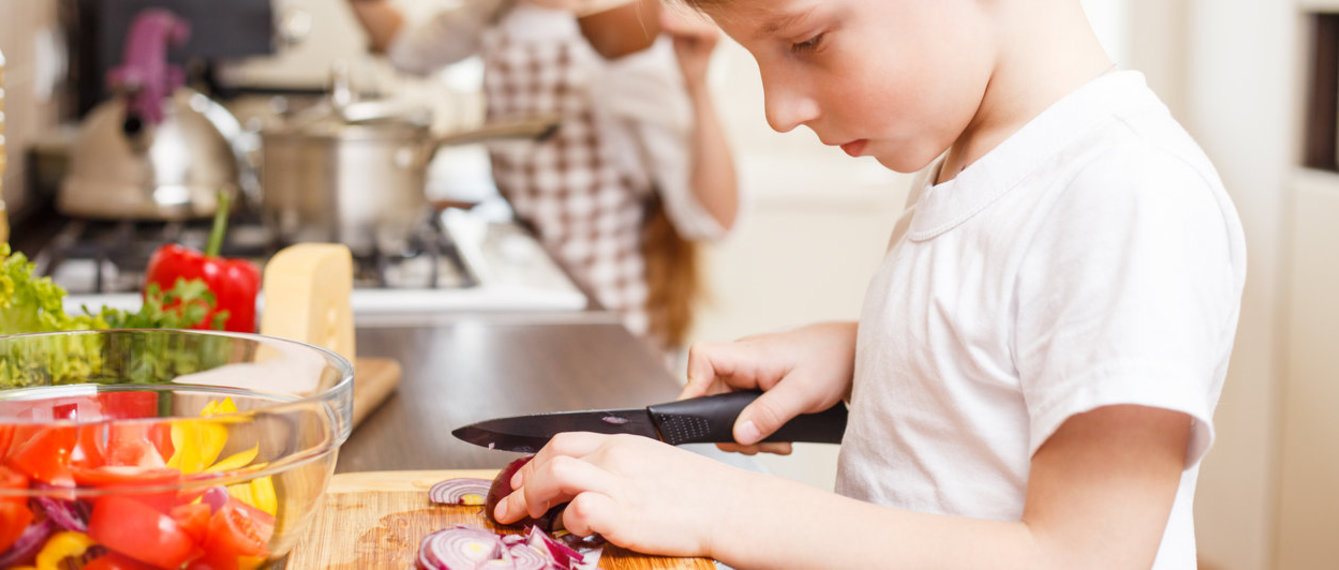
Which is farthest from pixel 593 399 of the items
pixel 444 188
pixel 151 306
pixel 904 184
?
pixel 904 184

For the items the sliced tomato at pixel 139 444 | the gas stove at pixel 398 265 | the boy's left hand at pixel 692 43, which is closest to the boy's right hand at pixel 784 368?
the sliced tomato at pixel 139 444

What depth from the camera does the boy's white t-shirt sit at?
0.58 m

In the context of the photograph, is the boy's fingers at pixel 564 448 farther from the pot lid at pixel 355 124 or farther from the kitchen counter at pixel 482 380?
the pot lid at pixel 355 124

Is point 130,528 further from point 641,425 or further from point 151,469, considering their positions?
point 641,425

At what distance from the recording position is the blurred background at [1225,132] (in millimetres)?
2160

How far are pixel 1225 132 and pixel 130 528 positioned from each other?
238cm

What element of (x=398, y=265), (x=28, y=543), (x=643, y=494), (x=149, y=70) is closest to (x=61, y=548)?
(x=28, y=543)

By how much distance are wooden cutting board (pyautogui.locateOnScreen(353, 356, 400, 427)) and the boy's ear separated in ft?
2.57

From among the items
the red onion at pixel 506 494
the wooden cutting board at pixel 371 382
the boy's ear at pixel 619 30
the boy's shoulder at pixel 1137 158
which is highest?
the boy's ear at pixel 619 30

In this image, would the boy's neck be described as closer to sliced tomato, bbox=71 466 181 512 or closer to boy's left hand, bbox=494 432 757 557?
boy's left hand, bbox=494 432 757 557

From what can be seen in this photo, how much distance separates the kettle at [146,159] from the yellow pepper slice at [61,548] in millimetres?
1278

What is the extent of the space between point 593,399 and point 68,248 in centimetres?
85

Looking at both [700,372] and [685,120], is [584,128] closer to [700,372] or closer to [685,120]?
[685,120]

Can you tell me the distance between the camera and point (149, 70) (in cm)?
186
